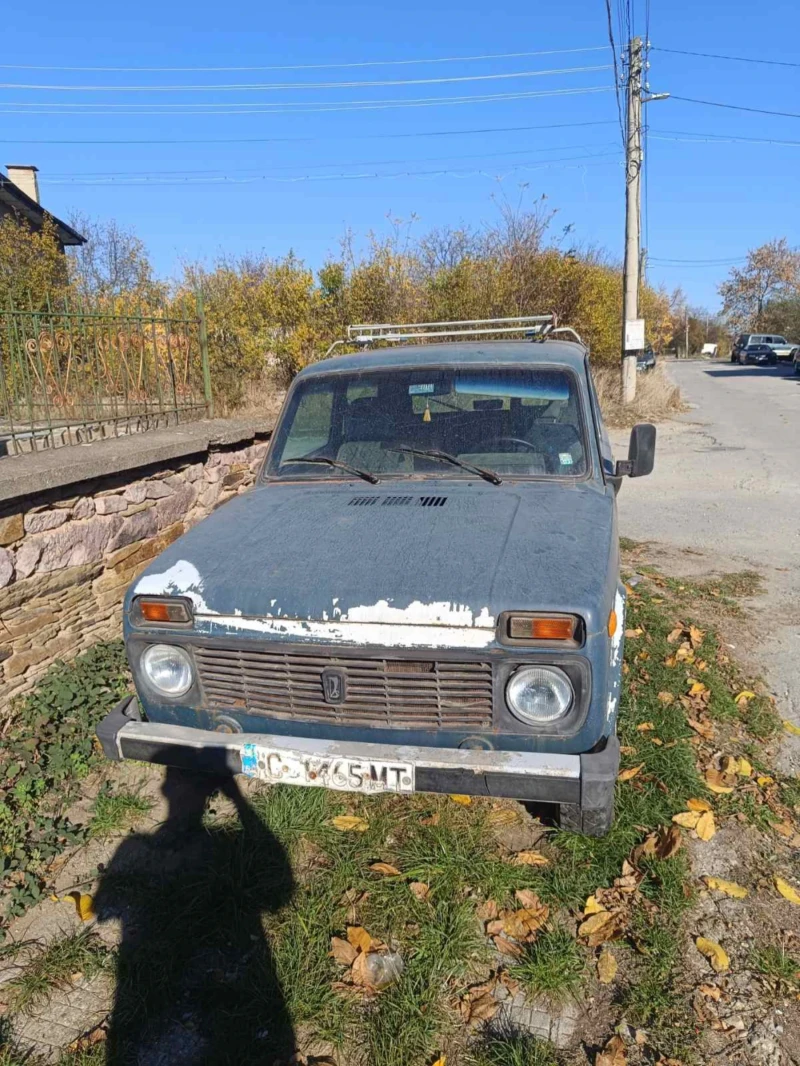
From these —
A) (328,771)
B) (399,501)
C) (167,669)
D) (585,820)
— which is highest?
(399,501)

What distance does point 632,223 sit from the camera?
17000 millimetres

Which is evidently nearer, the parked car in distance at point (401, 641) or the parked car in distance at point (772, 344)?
the parked car in distance at point (401, 641)

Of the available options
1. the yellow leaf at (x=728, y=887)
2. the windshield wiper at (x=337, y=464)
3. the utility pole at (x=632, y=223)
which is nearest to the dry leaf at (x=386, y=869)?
the yellow leaf at (x=728, y=887)

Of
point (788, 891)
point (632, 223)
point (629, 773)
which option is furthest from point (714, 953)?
point (632, 223)

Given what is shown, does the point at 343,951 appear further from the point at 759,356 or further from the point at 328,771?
the point at 759,356

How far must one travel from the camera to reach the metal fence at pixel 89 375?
4.63m

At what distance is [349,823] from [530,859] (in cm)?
79

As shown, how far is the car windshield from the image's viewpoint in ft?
11.5

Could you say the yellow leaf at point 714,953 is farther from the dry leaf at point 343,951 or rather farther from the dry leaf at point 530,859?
the dry leaf at point 343,951

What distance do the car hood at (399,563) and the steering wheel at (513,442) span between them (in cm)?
21

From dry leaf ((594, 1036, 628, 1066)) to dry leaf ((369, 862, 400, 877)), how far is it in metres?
0.98

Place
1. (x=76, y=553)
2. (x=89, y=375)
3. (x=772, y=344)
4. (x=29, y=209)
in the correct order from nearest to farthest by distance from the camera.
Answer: (x=76, y=553)
(x=89, y=375)
(x=29, y=209)
(x=772, y=344)

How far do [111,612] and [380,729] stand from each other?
2.85m

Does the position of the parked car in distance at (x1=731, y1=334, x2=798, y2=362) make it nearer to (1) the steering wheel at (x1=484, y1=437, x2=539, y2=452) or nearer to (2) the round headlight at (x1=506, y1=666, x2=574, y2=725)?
(1) the steering wheel at (x1=484, y1=437, x2=539, y2=452)
